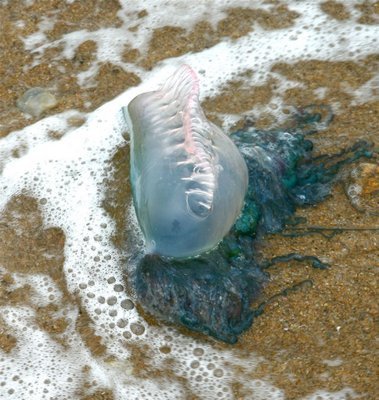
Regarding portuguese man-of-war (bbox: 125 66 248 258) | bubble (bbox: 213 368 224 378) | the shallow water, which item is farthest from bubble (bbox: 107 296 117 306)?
bubble (bbox: 213 368 224 378)

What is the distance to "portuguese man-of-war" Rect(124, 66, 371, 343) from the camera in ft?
7.97

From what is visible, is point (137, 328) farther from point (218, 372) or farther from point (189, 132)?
point (189, 132)

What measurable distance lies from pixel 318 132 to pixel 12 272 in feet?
5.33

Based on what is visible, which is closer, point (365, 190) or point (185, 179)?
point (185, 179)

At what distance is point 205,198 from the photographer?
2371mm

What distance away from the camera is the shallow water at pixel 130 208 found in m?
2.61

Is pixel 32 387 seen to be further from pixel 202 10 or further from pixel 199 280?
pixel 202 10

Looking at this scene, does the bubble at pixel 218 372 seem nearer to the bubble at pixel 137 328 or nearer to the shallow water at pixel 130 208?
the shallow water at pixel 130 208

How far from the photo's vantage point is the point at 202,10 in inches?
149

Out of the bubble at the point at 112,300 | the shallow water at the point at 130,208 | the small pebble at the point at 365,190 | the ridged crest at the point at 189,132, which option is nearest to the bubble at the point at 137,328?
the shallow water at the point at 130,208

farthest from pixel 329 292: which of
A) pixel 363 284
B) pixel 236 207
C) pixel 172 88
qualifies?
pixel 172 88

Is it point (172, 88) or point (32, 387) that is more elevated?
point (172, 88)

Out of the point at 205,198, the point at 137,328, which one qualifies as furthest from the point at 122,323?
the point at 205,198

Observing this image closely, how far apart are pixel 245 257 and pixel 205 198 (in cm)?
52
